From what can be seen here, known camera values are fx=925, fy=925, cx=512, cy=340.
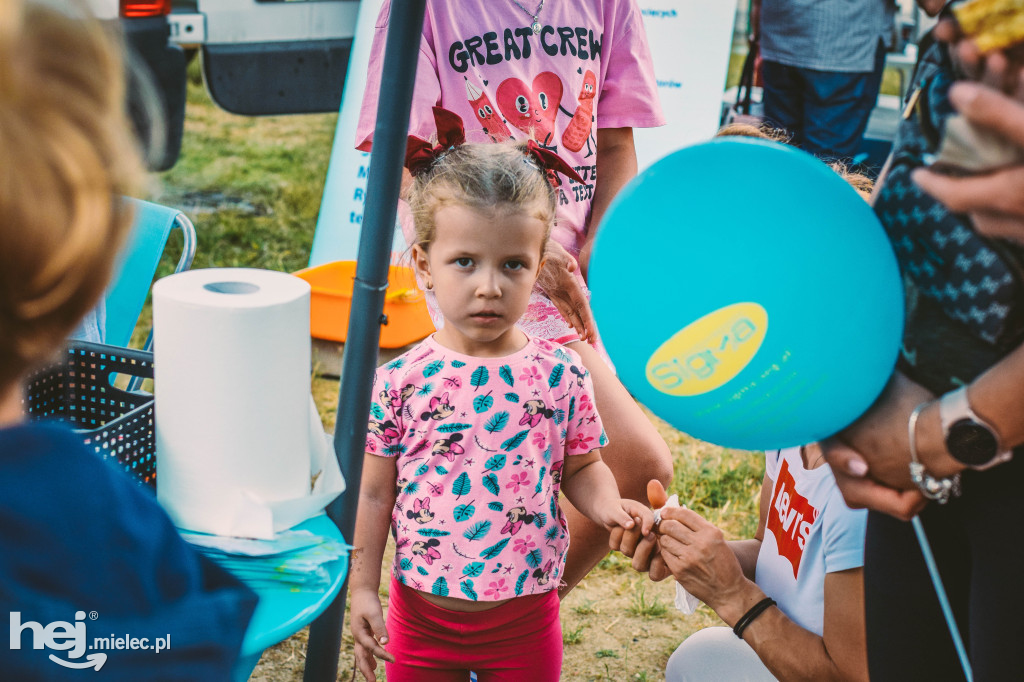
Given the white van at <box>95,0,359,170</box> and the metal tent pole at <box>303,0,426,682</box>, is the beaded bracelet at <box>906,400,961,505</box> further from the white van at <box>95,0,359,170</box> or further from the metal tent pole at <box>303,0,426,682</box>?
the white van at <box>95,0,359,170</box>

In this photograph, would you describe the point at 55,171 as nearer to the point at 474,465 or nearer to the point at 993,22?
the point at 993,22

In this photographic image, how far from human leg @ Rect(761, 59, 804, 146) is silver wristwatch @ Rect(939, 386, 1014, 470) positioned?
3.76m

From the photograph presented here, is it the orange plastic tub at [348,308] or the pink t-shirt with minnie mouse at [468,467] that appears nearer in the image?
the pink t-shirt with minnie mouse at [468,467]

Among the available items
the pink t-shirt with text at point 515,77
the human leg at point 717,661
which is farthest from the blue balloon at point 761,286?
the pink t-shirt with text at point 515,77

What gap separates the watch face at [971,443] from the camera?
106cm

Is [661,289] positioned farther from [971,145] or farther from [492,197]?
[492,197]

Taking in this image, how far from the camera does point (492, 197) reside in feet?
5.50

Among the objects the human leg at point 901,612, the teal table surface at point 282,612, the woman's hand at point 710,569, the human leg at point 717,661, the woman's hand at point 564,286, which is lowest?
the human leg at point 717,661

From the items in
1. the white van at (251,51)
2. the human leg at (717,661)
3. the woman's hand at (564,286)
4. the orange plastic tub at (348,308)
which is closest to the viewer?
the human leg at (717,661)

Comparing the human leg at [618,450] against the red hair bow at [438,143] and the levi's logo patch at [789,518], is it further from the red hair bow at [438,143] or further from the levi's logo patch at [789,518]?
the red hair bow at [438,143]

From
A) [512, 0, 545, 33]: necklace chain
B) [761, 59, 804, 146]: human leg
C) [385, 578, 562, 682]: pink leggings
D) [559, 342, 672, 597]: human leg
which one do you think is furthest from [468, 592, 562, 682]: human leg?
[761, 59, 804, 146]: human leg

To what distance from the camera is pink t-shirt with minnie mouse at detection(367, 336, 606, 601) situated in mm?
1651

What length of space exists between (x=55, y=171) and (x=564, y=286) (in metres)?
1.35

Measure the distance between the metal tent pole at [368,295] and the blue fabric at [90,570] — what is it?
538 mm
